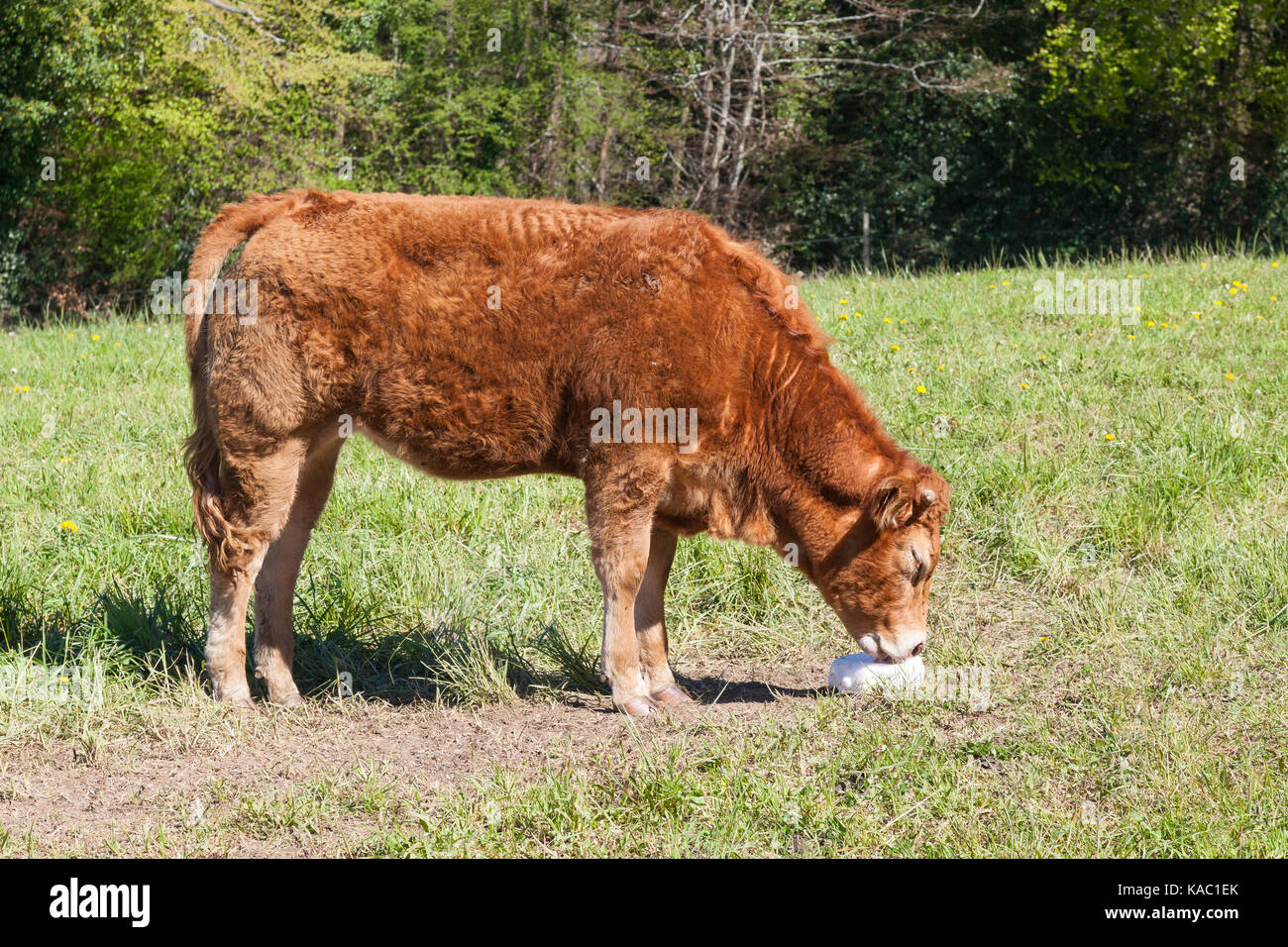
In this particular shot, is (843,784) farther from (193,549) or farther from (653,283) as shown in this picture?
(193,549)

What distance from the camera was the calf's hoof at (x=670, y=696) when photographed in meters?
5.18

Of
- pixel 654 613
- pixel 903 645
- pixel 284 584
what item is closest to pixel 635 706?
pixel 654 613

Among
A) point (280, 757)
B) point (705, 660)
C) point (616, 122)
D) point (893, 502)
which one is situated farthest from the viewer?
point (616, 122)

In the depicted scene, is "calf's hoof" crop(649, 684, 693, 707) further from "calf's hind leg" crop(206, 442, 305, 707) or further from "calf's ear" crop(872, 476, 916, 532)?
"calf's hind leg" crop(206, 442, 305, 707)

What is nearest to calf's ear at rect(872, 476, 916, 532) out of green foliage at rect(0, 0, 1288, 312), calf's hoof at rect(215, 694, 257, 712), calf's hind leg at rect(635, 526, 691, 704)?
calf's hind leg at rect(635, 526, 691, 704)

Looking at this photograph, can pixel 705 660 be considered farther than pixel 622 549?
Yes

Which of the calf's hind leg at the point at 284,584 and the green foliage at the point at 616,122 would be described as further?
the green foliage at the point at 616,122

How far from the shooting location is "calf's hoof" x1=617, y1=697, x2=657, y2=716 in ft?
16.5

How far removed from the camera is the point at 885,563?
4957 mm

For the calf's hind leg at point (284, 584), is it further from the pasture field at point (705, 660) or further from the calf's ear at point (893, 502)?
the calf's ear at point (893, 502)

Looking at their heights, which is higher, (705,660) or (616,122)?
(616,122)

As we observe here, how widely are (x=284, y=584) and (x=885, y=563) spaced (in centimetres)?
259

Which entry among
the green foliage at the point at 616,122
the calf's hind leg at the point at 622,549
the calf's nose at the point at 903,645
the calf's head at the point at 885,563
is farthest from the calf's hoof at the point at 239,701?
the green foliage at the point at 616,122

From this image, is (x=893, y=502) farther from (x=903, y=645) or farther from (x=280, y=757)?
(x=280, y=757)
